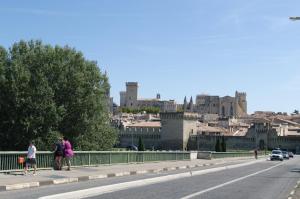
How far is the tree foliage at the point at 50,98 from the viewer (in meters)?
56.2

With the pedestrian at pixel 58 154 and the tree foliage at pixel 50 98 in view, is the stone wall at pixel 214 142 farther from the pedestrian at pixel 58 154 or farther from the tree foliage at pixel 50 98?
the pedestrian at pixel 58 154

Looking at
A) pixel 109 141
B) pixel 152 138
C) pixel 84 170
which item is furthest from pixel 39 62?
pixel 152 138

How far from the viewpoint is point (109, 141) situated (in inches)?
2517

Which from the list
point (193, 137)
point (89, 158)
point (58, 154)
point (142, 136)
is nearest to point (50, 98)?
point (89, 158)

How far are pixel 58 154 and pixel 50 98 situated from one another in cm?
2988

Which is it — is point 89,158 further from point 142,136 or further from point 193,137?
point 142,136

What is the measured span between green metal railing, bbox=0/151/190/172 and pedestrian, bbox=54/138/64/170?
584mm

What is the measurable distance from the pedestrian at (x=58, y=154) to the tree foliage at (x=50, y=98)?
2535cm

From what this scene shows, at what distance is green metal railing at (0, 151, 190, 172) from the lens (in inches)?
1024

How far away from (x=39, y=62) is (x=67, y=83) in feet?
12.3

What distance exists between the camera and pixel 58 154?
28.5m

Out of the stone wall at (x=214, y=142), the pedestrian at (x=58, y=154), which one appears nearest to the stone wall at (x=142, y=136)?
the stone wall at (x=214, y=142)

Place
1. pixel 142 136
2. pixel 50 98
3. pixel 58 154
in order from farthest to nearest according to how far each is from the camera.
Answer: pixel 142 136 → pixel 50 98 → pixel 58 154

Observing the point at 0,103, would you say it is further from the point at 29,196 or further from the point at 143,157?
the point at 29,196
